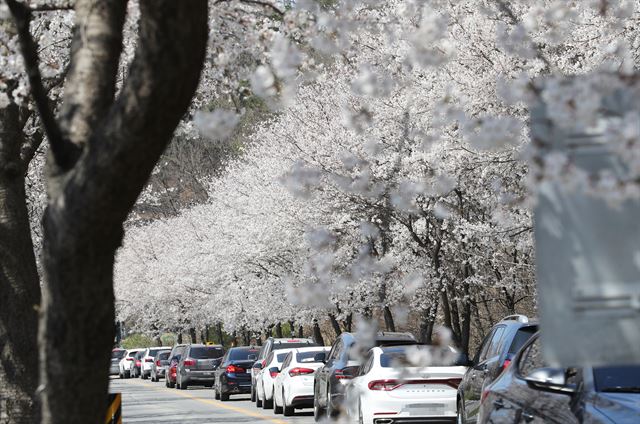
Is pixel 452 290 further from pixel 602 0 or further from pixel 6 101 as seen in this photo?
pixel 602 0

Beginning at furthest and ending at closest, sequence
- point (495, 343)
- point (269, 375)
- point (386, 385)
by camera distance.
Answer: point (269, 375) → point (386, 385) → point (495, 343)

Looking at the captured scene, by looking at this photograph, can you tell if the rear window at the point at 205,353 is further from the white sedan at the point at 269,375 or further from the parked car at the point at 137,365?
the parked car at the point at 137,365

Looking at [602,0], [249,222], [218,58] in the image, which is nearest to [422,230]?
[249,222]

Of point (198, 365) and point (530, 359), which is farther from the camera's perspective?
point (198, 365)

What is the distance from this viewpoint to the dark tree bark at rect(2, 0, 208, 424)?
5129mm

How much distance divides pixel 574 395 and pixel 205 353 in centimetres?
3672

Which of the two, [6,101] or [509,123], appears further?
[6,101]

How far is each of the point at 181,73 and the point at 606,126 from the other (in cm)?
173

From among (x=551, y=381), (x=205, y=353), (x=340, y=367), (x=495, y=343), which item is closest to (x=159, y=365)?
(x=205, y=353)

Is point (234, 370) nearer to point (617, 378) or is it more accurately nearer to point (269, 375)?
point (269, 375)

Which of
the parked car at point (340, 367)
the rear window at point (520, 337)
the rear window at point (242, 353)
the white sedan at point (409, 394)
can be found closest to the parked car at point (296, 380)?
the parked car at point (340, 367)

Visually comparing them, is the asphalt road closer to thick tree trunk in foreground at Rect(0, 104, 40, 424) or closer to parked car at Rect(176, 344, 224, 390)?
parked car at Rect(176, 344, 224, 390)

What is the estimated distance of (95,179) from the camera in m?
5.21

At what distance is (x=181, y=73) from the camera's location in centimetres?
513
